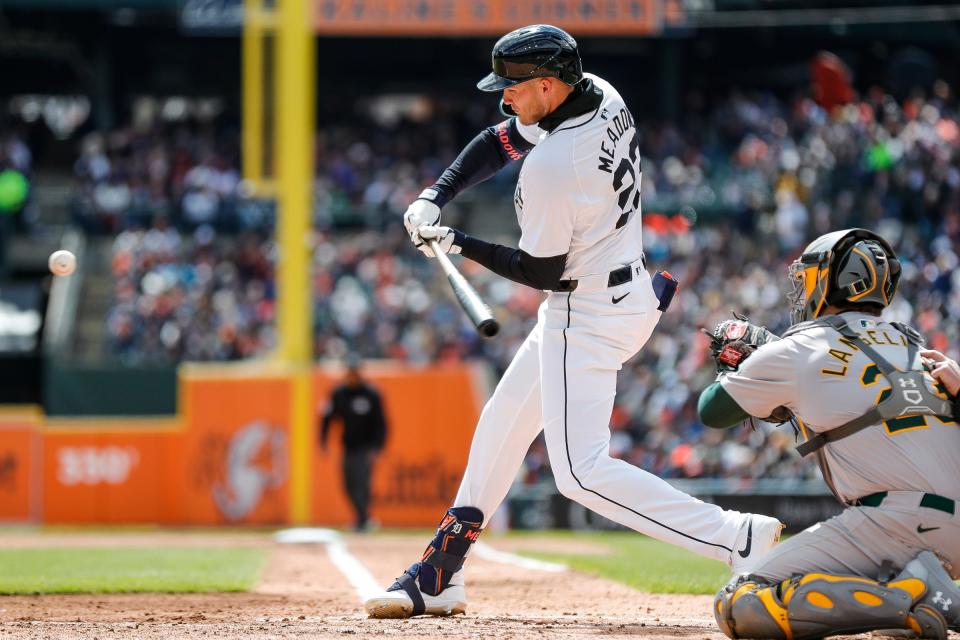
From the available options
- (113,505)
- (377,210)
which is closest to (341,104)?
(377,210)

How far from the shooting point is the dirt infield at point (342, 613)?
180 inches

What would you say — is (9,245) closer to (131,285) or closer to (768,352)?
(131,285)

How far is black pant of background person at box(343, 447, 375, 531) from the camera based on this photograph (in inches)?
551

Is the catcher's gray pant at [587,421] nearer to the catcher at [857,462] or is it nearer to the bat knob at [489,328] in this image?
the bat knob at [489,328]

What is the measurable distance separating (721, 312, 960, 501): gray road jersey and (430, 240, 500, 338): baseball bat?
0.85 meters

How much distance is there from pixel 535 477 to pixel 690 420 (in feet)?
6.10

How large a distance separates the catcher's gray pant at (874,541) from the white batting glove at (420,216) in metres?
1.72

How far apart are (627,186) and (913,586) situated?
1.67 m

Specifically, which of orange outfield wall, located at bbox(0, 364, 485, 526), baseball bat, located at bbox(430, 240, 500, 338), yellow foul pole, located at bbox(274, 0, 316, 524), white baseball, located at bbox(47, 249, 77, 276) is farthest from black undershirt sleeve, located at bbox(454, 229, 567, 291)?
orange outfield wall, located at bbox(0, 364, 485, 526)

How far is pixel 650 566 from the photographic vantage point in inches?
333

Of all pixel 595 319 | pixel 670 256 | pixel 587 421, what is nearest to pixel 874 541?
pixel 587 421

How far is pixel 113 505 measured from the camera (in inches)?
639

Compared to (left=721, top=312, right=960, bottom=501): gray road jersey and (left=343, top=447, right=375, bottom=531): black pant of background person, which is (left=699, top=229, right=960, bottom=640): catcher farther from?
(left=343, top=447, right=375, bottom=531): black pant of background person

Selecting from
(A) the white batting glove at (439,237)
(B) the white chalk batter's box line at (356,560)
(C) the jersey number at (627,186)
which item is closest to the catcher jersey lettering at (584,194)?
(C) the jersey number at (627,186)
